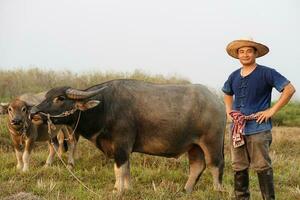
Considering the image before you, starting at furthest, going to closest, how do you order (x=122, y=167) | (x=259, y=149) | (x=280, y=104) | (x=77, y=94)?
(x=122, y=167) → (x=77, y=94) → (x=259, y=149) → (x=280, y=104)

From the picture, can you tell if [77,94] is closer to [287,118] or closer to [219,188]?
[219,188]

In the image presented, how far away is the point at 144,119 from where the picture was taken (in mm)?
6156

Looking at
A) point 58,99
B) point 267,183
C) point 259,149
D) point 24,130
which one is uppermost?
point 58,99

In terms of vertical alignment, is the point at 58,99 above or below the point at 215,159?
above

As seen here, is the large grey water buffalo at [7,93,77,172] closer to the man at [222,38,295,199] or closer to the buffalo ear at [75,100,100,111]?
the buffalo ear at [75,100,100,111]

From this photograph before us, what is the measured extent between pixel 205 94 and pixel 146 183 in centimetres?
154

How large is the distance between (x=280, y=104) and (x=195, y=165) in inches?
A: 88.0

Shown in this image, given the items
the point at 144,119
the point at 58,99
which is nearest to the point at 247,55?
the point at 144,119

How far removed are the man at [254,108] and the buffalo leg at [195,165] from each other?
1460 millimetres

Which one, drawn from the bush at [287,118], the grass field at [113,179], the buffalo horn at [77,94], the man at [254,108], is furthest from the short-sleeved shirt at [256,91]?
the bush at [287,118]

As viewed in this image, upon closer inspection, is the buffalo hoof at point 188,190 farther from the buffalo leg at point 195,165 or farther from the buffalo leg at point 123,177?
the buffalo leg at point 123,177

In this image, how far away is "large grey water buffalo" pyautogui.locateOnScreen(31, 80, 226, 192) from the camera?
19.4ft

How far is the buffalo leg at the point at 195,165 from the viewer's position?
6.45 metres

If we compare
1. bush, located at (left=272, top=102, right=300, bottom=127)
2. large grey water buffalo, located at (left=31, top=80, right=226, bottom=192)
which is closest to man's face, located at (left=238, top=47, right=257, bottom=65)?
large grey water buffalo, located at (left=31, top=80, right=226, bottom=192)
